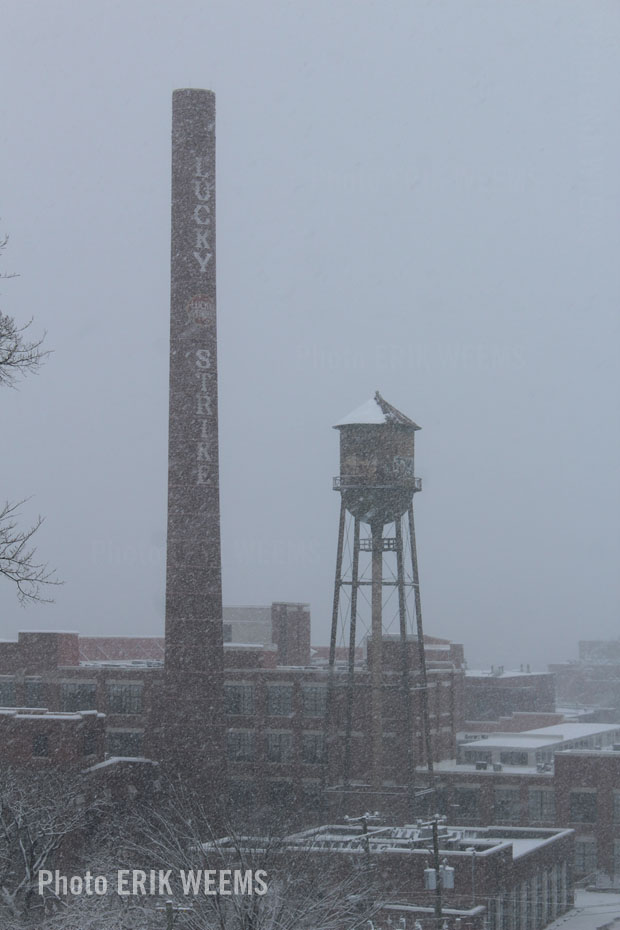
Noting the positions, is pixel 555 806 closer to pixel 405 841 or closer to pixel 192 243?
pixel 405 841

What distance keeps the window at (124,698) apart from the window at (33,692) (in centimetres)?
331

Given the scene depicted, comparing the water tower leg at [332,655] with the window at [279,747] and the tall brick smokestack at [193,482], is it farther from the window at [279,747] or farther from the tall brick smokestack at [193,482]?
the tall brick smokestack at [193,482]

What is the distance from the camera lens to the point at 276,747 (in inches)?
2069

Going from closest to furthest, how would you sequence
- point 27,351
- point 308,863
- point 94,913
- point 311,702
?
point 27,351, point 94,913, point 308,863, point 311,702

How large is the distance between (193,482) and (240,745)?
19.2 metres

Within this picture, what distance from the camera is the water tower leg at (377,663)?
45438mm

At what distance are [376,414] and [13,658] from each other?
20008 millimetres

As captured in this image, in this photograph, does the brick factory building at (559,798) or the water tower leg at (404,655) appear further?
the brick factory building at (559,798)

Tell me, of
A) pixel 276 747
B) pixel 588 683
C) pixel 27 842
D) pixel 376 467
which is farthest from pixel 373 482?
pixel 588 683

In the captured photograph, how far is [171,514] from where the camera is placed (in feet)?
123

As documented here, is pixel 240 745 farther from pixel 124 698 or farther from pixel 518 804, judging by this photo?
pixel 518 804

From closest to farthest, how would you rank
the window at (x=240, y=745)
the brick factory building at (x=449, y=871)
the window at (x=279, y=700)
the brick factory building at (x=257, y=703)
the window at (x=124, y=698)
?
the brick factory building at (x=449, y=871) < the brick factory building at (x=257, y=703) < the window at (x=279, y=700) < the window at (x=240, y=745) < the window at (x=124, y=698)

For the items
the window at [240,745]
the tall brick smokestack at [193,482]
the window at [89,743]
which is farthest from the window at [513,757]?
the window at [89,743]

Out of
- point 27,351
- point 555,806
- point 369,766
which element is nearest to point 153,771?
point 369,766
